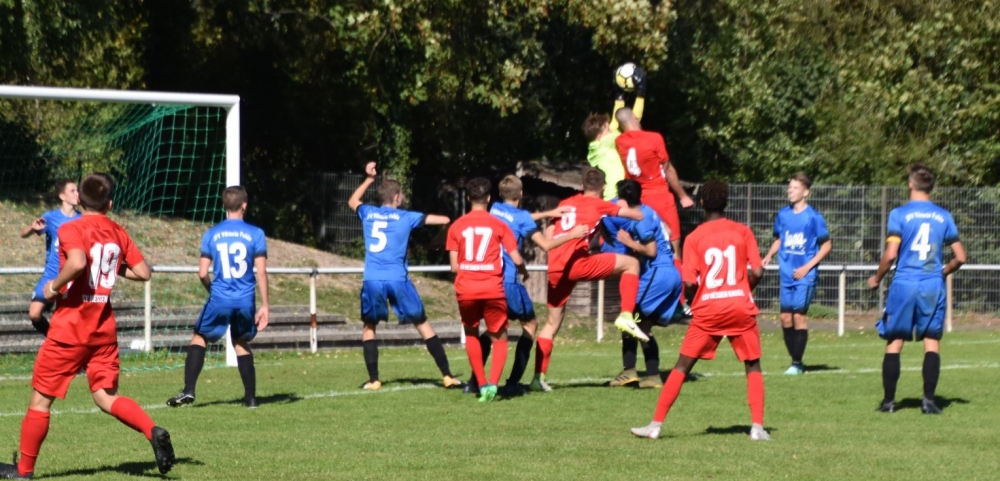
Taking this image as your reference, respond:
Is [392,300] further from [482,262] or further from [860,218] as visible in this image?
[860,218]

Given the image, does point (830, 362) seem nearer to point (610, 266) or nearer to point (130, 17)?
point (610, 266)

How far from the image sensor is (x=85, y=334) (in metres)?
7.75

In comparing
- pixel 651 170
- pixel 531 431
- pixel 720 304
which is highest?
pixel 651 170

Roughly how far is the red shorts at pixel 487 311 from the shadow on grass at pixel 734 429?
2.31m

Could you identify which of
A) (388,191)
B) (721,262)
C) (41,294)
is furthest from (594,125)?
(41,294)

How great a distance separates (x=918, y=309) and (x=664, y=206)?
3118mm

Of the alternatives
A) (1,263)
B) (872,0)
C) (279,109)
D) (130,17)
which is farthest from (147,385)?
(872,0)

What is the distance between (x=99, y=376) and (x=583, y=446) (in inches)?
131

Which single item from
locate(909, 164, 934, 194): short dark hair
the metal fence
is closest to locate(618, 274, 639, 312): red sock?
locate(909, 164, 934, 194): short dark hair

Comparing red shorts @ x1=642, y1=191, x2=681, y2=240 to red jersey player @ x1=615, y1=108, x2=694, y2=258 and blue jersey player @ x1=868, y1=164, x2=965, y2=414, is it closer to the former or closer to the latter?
red jersey player @ x1=615, y1=108, x2=694, y2=258

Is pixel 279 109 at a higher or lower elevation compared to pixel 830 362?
higher

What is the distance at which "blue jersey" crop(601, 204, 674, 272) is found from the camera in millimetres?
12508

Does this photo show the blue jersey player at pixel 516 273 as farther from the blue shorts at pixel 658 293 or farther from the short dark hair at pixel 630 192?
the blue shorts at pixel 658 293

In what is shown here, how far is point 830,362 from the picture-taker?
16.1 meters
